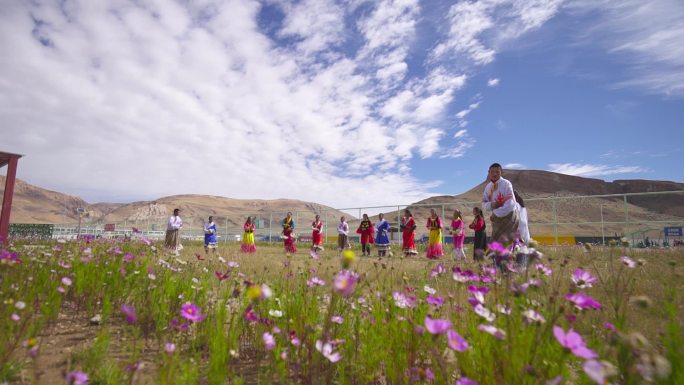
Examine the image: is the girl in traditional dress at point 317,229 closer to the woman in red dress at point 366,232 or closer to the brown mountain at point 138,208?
the woman in red dress at point 366,232

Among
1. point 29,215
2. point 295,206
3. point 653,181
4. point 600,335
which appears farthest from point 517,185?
point 29,215

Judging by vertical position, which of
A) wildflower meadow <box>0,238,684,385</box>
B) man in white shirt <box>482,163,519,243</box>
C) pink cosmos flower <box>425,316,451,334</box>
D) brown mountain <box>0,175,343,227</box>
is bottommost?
wildflower meadow <box>0,238,684,385</box>

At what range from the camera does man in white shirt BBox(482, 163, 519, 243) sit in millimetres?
4902

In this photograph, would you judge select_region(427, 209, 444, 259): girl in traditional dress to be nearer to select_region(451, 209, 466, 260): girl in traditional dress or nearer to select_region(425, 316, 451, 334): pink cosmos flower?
select_region(451, 209, 466, 260): girl in traditional dress

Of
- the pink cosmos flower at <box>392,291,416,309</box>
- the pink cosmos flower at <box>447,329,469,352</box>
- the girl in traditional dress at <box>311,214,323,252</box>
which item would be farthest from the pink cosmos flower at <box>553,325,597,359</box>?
the girl in traditional dress at <box>311,214,323,252</box>

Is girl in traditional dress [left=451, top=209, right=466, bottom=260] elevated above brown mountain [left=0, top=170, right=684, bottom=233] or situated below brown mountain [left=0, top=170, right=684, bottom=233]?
below

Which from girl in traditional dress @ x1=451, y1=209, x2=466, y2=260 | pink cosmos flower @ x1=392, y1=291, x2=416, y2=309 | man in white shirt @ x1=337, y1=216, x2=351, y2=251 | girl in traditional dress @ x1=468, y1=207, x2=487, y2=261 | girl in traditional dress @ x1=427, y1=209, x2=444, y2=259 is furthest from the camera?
man in white shirt @ x1=337, y1=216, x2=351, y2=251

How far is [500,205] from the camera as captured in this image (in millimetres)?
5000

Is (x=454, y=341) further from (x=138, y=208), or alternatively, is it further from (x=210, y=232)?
(x=138, y=208)

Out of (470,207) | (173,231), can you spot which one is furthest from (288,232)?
(470,207)

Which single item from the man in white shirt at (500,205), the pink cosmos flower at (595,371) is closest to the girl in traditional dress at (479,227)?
the man in white shirt at (500,205)

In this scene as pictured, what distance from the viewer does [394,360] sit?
1.91 meters

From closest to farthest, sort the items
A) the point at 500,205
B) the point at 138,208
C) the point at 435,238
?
1. the point at 500,205
2. the point at 435,238
3. the point at 138,208

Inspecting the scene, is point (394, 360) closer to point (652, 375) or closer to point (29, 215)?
point (652, 375)
